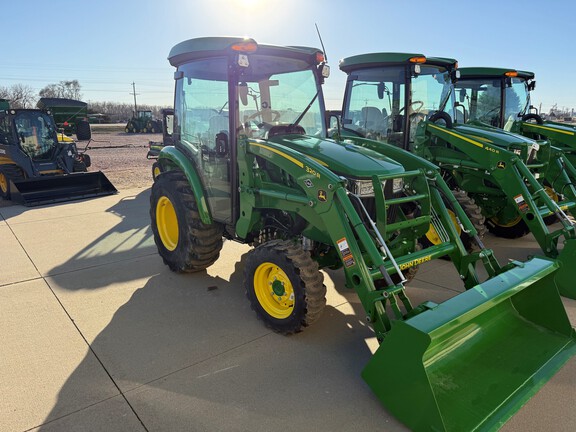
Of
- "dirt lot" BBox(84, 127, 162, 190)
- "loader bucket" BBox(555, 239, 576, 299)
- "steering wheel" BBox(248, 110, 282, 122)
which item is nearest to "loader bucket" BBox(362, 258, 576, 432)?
"loader bucket" BBox(555, 239, 576, 299)

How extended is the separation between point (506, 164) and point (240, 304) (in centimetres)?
353

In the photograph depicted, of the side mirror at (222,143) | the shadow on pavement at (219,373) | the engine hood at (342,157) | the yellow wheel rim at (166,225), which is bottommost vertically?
the shadow on pavement at (219,373)

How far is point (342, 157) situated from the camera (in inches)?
134

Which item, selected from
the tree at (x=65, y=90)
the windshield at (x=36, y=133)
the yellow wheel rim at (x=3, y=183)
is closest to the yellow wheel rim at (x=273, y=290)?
the yellow wheel rim at (x=3, y=183)

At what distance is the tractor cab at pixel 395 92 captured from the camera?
540 centimetres

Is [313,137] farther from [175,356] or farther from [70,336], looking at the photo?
[70,336]

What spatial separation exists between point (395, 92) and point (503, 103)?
2555mm

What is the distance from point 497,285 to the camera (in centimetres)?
278

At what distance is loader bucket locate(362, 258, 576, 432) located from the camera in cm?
224

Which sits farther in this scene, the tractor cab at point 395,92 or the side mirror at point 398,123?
the side mirror at point 398,123

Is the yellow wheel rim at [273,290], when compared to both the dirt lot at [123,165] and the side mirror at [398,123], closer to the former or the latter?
the side mirror at [398,123]

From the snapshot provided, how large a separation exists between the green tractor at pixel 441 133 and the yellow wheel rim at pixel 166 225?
2496mm

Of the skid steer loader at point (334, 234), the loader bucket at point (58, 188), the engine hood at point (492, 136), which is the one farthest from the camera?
the loader bucket at point (58, 188)

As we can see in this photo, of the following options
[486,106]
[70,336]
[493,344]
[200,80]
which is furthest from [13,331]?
[486,106]
